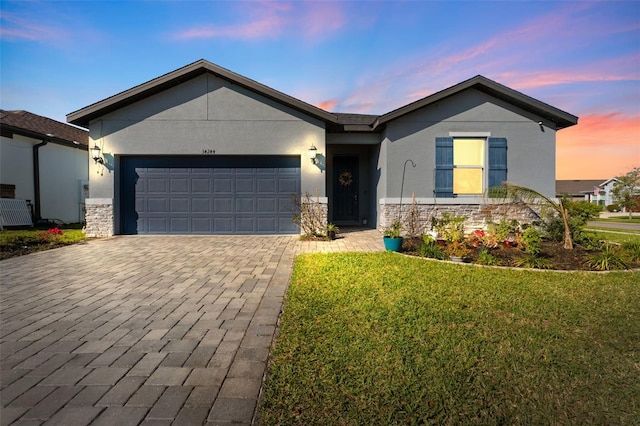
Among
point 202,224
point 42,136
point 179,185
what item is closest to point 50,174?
point 42,136

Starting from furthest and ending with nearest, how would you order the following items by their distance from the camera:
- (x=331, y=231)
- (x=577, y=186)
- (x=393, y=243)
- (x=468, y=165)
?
(x=577, y=186)
(x=468, y=165)
(x=331, y=231)
(x=393, y=243)

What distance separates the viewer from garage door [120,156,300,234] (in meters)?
10.6

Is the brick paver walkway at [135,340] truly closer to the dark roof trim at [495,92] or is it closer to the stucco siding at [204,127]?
the stucco siding at [204,127]

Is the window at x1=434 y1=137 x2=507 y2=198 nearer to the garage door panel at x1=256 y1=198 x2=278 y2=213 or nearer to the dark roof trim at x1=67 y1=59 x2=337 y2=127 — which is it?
the dark roof trim at x1=67 y1=59 x2=337 y2=127

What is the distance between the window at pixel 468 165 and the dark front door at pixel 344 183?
4.01 metres

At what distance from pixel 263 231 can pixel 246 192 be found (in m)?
1.48

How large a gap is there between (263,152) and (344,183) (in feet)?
13.9

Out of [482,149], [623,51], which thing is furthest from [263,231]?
[623,51]

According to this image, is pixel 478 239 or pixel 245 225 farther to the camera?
pixel 245 225

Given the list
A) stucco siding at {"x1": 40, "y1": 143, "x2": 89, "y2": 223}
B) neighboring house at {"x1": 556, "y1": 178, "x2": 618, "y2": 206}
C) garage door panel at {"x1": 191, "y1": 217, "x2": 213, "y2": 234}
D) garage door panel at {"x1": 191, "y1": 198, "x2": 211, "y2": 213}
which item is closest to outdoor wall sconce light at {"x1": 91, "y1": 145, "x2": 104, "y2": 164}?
garage door panel at {"x1": 191, "y1": 198, "x2": 211, "y2": 213}

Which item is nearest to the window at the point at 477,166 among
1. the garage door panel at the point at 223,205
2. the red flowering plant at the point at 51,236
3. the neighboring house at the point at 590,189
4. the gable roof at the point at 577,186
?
the garage door panel at the point at 223,205

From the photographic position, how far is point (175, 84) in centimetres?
1015

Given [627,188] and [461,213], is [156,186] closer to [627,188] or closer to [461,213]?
[461,213]

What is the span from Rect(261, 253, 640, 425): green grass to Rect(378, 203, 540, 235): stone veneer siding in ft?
18.9
